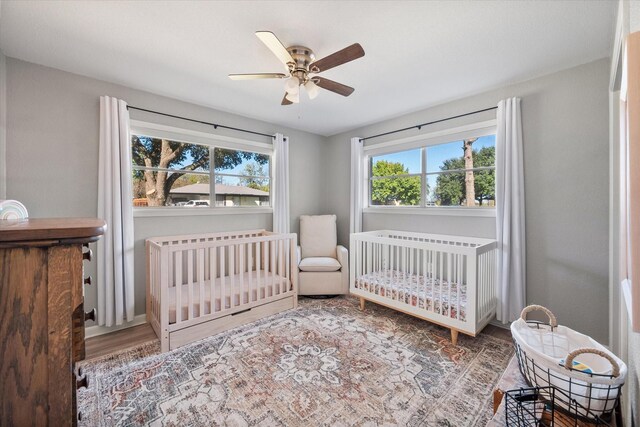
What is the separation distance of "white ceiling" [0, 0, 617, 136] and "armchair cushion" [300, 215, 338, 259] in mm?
1924

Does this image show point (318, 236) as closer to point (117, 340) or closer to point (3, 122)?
point (117, 340)

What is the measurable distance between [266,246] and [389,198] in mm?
1889

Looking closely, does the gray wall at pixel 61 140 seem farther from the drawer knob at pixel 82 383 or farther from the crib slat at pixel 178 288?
the drawer knob at pixel 82 383

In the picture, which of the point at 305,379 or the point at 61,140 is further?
the point at 61,140

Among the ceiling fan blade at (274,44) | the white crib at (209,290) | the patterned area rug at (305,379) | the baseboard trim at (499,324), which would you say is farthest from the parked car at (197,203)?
the baseboard trim at (499,324)

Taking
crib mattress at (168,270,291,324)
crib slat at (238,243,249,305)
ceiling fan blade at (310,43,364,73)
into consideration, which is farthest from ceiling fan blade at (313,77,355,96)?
crib mattress at (168,270,291,324)

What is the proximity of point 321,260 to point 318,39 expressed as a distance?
2535mm

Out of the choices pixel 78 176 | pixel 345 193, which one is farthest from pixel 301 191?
pixel 78 176

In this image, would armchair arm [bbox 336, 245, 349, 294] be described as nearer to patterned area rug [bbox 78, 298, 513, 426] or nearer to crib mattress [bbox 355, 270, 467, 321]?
crib mattress [bbox 355, 270, 467, 321]

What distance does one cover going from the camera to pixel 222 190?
339 cm

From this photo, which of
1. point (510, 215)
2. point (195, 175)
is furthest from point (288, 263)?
point (510, 215)

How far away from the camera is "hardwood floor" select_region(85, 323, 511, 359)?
221cm

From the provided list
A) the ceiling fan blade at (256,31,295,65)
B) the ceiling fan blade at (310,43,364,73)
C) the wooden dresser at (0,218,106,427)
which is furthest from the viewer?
the ceiling fan blade at (310,43,364,73)

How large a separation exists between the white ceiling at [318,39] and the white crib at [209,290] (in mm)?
1579
